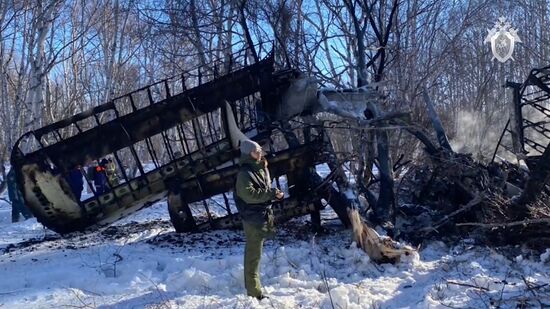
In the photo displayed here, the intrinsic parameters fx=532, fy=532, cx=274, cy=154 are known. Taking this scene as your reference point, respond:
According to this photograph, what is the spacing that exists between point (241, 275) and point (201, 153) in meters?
2.83

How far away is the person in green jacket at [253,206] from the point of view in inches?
198

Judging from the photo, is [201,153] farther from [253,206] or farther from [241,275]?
[253,206]

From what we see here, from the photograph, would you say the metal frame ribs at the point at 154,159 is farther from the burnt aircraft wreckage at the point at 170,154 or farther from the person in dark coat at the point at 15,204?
the person in dark coat at the point at 15,204

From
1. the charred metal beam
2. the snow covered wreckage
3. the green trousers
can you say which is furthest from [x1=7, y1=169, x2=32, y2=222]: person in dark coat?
the green trousers

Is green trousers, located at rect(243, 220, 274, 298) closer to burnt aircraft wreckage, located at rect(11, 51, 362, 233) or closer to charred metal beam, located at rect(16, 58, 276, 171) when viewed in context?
burnt aircraft wreckage, located at rect(11, 51, 362, 233)

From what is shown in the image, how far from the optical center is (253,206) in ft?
16.7

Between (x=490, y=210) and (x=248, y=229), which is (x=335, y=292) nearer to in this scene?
(x=248, y=229)

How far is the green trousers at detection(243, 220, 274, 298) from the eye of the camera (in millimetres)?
5047

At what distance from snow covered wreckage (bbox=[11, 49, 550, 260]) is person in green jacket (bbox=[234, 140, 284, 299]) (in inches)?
86.7

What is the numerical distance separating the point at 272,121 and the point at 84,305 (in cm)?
406

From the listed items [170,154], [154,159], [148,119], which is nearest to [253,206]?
[148,119]

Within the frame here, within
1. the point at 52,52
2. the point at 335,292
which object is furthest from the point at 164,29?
the point at 335,292

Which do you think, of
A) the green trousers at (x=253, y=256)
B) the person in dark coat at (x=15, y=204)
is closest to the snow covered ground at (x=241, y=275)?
the green trousers at (x=253, y=256)

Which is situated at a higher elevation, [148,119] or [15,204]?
[148,119]
